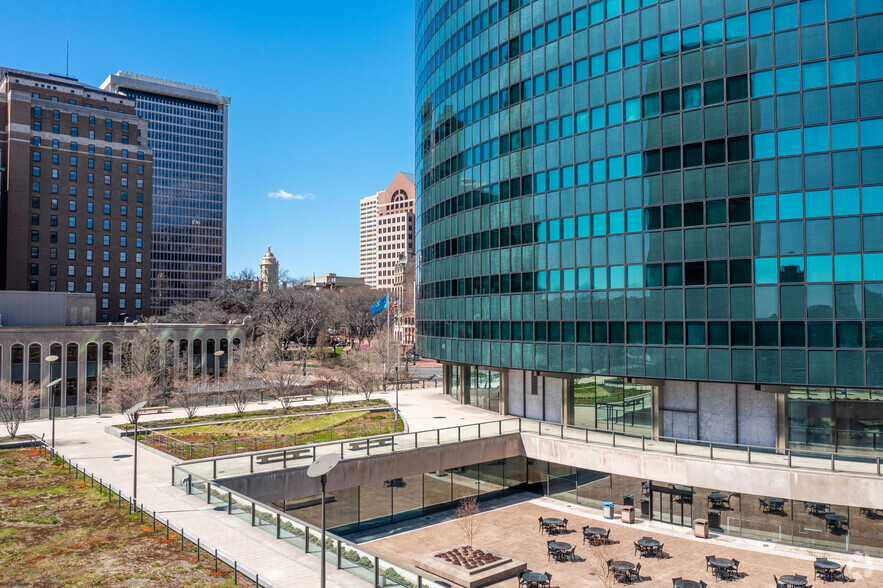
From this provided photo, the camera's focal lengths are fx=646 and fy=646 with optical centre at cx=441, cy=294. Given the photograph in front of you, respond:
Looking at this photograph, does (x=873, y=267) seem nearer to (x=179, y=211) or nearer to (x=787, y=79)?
(x=787, y=79)

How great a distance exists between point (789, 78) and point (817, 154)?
4.21 metres

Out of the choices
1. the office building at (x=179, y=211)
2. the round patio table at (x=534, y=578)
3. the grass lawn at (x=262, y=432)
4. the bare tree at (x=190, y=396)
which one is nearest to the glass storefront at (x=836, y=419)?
the round patio table at (x=534, y=578)

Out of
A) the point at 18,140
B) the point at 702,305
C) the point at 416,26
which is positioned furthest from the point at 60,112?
the point at 702,305

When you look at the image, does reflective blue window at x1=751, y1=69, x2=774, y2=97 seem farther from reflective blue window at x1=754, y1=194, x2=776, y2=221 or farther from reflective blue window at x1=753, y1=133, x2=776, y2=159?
reflective blue window at x1=754, y1=194, x2=776, y2=221

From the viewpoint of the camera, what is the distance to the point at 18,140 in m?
101

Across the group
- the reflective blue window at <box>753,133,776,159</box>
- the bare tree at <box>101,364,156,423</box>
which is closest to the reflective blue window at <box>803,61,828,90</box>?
the reflective blue window at <box>753,133,776,159</box>

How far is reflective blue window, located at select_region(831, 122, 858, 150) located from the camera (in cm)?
3144

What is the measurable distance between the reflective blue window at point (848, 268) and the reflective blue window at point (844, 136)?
17.6ft

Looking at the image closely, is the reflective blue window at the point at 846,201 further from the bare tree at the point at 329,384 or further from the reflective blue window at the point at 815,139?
the bare tree at the point at 329,384

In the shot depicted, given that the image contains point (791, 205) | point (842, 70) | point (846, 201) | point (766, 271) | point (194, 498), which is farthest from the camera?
point (766, 271)

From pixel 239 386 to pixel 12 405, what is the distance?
54.1 feet

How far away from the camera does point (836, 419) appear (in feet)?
107

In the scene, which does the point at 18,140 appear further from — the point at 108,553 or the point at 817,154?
the point at 817,154

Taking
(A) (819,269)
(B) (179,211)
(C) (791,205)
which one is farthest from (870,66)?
(B) (179,211)
